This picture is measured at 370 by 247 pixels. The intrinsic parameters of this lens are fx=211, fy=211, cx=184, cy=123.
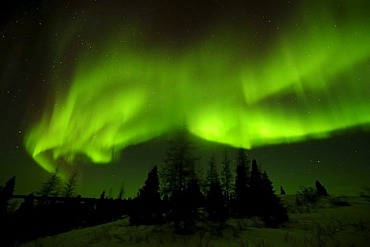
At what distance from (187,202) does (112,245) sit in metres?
5.35

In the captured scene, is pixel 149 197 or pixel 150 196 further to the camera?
pixel 150 196

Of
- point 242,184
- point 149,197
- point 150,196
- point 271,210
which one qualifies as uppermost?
point 242,184

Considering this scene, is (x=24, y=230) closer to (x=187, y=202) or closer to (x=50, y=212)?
(x=50, y=212)

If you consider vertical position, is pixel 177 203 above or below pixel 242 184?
below

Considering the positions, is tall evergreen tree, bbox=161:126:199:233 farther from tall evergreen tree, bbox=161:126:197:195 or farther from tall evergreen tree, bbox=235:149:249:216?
tall evergreen tree, bbox=235:149:249:216

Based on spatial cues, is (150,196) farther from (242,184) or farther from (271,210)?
(242,184)

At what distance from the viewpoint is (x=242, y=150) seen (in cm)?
4506

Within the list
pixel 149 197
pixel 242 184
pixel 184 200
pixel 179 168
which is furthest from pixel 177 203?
pixel 242 184

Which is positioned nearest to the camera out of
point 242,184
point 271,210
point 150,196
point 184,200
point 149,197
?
point 184,200

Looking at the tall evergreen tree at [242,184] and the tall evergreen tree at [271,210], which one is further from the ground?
the tall evergreen tree at [242,184]

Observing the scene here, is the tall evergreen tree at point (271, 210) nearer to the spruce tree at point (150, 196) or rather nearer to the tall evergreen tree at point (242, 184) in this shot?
the spruce tree at point (150, 196)

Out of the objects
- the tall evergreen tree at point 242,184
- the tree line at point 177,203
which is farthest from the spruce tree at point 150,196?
the tall evergreen tree at point 242,184

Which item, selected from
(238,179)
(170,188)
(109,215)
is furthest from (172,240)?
(109,215)

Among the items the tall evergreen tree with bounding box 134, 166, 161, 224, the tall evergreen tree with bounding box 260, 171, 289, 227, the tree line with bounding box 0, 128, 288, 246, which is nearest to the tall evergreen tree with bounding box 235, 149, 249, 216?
the tree line with bounding box 0, 128, 288, 246
